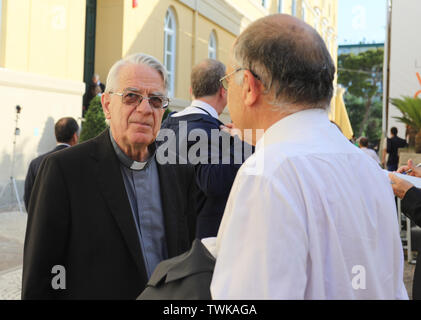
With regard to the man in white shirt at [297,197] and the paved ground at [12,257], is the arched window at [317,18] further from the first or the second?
the man in white shirt at [297,197]

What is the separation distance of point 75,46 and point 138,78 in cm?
972

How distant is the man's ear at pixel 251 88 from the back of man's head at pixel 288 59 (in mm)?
18

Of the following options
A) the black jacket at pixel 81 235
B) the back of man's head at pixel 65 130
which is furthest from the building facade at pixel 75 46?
the black jacket at pixel 81 235

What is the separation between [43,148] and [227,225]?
1031cm

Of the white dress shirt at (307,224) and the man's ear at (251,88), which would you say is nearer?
the white dress shirt at (307,224)

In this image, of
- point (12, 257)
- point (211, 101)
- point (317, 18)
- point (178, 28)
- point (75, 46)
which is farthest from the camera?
point (317, 18)

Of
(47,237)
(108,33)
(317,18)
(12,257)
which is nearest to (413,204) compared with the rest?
(47,237)

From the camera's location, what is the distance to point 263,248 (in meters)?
1.19

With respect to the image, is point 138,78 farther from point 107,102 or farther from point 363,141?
point 363,141

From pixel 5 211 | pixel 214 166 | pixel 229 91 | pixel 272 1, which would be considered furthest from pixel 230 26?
pixel 229 91

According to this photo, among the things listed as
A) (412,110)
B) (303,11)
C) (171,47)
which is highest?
(303,11)

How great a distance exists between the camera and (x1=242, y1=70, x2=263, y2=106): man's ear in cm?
150

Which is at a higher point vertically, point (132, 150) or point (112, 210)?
point (132, 150)

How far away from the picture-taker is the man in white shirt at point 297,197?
3.92 feet
